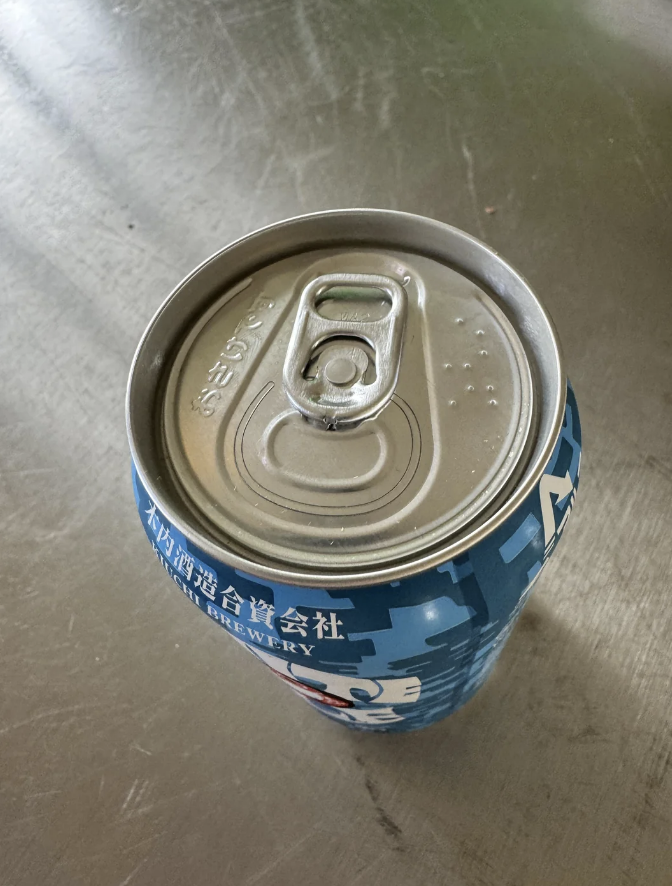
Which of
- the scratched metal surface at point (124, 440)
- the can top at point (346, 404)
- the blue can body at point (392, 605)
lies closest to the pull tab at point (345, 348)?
the can top at point (346, 404)

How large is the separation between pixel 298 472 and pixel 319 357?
14 centimetres

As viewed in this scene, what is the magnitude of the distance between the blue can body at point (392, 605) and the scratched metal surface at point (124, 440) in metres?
0.45

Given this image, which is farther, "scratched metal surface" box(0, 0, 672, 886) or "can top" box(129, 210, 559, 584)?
"scratched metal surface" box(0, 0, 672, 886)

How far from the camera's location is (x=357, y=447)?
0.77 m

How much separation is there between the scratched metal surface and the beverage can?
0.39m

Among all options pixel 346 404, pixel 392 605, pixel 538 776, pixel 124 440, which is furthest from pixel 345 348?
pixel 124 440

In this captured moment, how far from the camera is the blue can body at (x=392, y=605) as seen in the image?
72 centimetres

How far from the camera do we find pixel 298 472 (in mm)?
763

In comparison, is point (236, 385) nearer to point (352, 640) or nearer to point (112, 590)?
point (352, 640)

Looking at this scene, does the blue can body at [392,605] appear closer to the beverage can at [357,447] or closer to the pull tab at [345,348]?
the beverage can at [357,447]

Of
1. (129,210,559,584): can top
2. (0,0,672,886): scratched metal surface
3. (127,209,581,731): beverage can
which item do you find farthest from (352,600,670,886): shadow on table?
(129,210,559,584): can top

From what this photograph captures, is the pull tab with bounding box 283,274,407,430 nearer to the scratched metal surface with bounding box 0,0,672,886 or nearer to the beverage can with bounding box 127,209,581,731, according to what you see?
the beverage can with bounding box 127,209,581,731

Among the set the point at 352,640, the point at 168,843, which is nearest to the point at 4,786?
the point at 168,843

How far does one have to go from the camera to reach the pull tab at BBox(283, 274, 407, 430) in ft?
2.54
